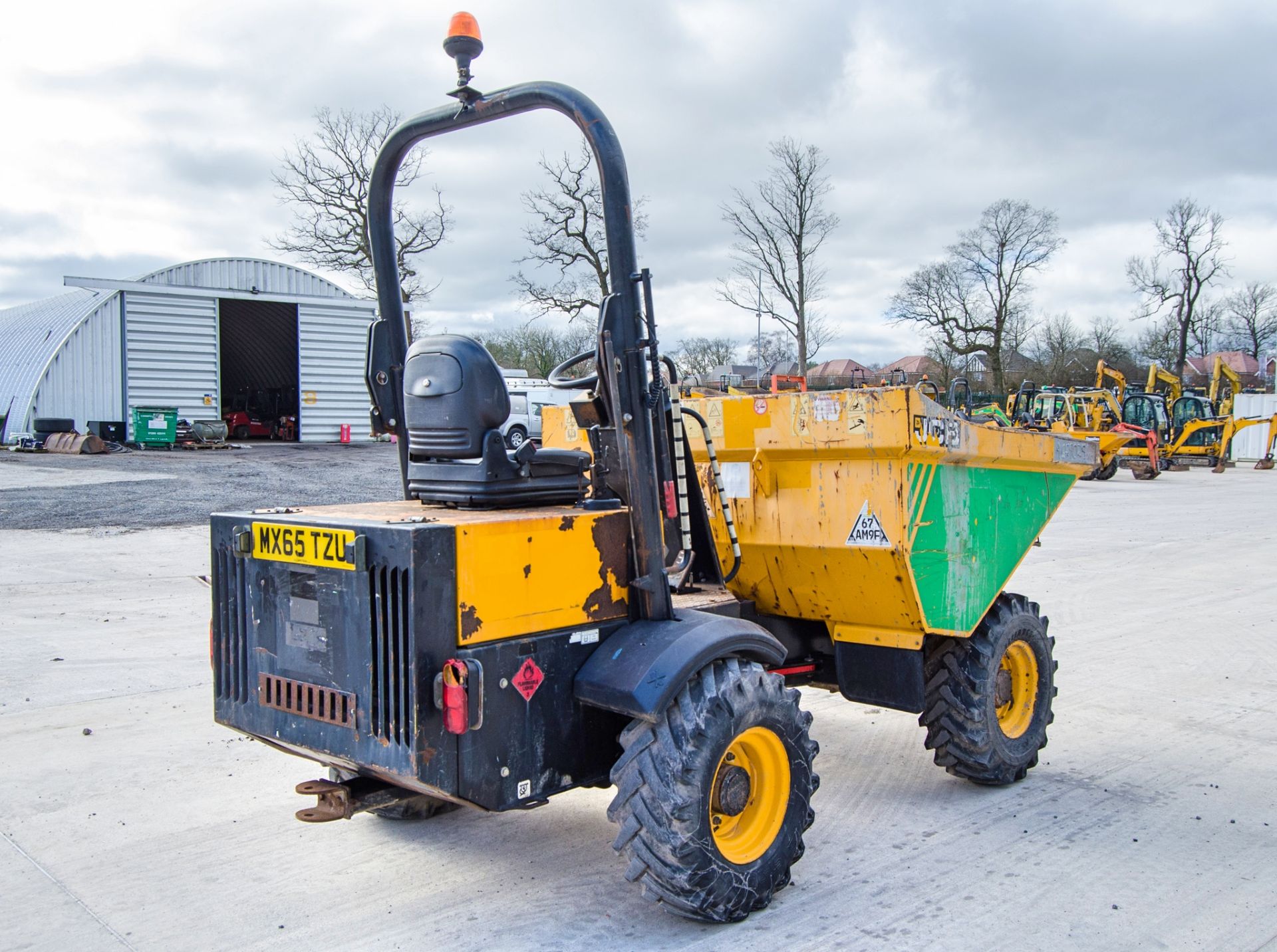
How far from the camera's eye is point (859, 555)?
15.2 ft

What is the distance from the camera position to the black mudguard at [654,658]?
11.2 ft

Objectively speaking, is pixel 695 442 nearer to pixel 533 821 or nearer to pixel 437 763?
pixel 533 821

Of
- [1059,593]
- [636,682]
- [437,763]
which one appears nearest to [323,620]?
[437,763]

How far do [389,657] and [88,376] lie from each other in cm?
2764

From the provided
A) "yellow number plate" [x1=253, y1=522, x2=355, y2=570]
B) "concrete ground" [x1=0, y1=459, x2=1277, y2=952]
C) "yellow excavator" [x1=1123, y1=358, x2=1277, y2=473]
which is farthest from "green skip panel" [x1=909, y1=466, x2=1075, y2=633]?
"yellow excavator" [x1=1123, y1=358, x2=1277, y2=473]

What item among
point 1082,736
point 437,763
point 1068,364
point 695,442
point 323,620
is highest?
point 1068,364

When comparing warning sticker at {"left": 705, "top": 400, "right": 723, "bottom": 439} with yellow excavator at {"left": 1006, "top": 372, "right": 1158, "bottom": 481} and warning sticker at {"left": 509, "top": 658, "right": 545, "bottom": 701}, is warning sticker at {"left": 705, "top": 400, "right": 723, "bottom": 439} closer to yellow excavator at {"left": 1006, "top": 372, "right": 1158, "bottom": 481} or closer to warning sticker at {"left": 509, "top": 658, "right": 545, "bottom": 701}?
→ warning sticker at {"left": 509, "top": 658, "right": 545, "bottom": 701}

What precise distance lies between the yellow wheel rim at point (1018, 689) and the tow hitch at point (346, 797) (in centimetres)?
309

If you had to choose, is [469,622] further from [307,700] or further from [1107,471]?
[1107,471]

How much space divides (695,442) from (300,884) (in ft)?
8.29

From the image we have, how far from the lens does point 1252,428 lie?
4512 centimetres

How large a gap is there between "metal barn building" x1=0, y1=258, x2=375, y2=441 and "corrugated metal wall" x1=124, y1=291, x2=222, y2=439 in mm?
25

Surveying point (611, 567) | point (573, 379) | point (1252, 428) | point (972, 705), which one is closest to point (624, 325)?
point (573, 379)

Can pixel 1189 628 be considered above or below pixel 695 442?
below
